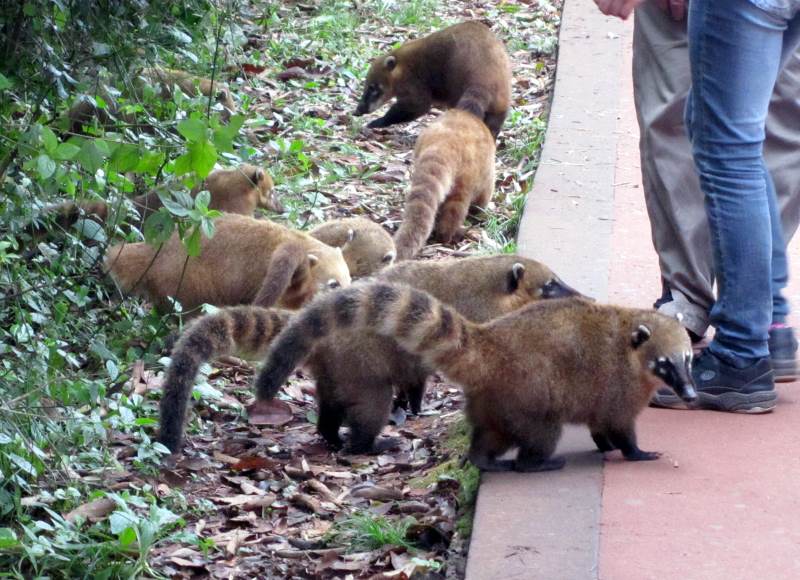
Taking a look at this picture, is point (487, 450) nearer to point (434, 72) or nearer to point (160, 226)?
point (160, 226)

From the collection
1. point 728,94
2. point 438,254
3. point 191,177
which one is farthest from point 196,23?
point 728,94

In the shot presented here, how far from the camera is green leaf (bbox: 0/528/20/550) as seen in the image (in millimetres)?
3551

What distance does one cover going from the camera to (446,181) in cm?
716

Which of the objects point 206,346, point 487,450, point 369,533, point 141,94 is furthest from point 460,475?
point 141,94

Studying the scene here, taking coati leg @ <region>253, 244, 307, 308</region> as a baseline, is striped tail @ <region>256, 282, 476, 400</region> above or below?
above

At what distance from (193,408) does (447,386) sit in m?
1.13

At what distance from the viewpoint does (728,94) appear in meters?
4.32

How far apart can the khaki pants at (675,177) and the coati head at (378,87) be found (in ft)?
14.4

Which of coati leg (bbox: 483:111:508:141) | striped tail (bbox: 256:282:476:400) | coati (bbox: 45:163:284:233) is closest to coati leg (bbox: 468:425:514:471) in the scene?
striped tail (bbox: 256:282:476:400)

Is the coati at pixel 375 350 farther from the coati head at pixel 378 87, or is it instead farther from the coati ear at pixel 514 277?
the coati head at pixel 378 87

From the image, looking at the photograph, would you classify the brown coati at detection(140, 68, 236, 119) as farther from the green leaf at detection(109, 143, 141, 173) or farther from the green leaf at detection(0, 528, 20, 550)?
the green leaf at detection(0, 528, 20, 550)

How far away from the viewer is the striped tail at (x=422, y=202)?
6.81 metres

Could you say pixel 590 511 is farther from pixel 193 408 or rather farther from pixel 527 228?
pixel 527 228

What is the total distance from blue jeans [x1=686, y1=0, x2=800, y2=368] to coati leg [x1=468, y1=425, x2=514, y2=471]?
0.95 m
